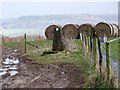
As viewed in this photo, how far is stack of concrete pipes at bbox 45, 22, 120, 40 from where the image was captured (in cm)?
2912

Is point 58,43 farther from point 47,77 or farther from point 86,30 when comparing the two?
point 86,30

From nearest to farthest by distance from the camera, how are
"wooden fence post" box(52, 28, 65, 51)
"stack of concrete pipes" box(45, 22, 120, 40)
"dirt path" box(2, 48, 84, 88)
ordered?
"dirt path" box(2, 48, 84, 88) < "wooden fence post" box(52, 28, 65, 51) < "stack of concrete pipes" box(45, 22, 120, 40)

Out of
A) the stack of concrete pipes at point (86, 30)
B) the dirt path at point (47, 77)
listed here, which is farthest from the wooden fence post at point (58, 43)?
the stack of concrete pipes at point (86, 30)

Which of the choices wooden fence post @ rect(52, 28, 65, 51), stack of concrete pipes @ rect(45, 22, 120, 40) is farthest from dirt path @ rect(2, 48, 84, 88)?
stack of concrete pipes @ rect(45, 22, 120, 40)

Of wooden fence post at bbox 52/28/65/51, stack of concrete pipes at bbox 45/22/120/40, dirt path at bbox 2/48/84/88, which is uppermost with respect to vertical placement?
stack of concrete pipes at bbox 45/22/120/40

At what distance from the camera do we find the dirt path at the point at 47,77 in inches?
361

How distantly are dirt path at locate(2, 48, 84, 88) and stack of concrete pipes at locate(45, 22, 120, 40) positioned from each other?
1626 centimetres

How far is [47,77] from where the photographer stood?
10461 millimetres

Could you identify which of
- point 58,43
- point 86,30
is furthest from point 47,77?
point 86,30

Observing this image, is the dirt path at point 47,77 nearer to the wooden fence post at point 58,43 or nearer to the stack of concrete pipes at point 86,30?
the wooden fence post at point 58,43

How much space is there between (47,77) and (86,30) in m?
20.1

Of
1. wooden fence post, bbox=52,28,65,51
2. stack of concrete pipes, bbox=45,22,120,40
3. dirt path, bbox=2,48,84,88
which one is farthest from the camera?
stack of concrete pipes, bbox=45,22,120,40

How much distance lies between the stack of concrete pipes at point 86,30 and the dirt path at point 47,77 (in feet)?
53.4

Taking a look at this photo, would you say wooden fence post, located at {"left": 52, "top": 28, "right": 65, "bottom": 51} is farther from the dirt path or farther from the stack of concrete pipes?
the stack of concrete pipes
